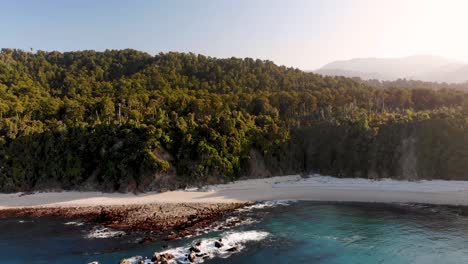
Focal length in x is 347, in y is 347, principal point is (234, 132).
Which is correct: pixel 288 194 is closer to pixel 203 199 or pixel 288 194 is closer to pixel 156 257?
pixel 203 199

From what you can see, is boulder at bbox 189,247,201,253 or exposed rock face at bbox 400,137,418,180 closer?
boulder at bbox 189,247,201,253

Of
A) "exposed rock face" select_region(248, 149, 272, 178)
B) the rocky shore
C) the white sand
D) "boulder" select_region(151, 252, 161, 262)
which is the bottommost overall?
"boulder" select_region(151, 252, 161, 262)

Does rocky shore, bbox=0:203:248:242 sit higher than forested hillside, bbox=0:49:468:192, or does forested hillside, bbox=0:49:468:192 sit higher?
forested hillside, bbox=0:49:468:192

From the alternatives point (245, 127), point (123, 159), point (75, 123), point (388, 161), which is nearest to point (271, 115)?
point (245, 127)

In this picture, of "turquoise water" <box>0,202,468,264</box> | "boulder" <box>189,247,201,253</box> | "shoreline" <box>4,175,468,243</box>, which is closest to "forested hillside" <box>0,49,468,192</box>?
"shoreline" <box>4,175,468,243</box>

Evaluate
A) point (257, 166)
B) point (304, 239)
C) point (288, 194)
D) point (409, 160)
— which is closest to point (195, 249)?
point (304, 239)

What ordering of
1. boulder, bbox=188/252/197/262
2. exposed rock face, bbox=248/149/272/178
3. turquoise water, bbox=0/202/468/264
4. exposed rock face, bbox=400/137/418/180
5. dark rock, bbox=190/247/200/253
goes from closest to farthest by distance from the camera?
boulder, bbox=188/252/197/262, turquoise water, bbox=0/202/468/264, dark rock, bbox=190/247/200/253, exposed rock face, bbox=400/137/418/180, exposed rock face, bbox=248/149/272/178

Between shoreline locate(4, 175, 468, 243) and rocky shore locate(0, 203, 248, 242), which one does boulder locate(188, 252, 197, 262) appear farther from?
shoreline locate(4, 175, 468, 243)

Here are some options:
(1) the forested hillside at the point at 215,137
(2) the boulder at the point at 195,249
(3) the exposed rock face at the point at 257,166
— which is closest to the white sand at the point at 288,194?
(1) the forested hillside at the point at 215,137

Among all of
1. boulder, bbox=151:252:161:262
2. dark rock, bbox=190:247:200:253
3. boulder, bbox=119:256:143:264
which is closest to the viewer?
boulder, bbox=119:256:143:264
